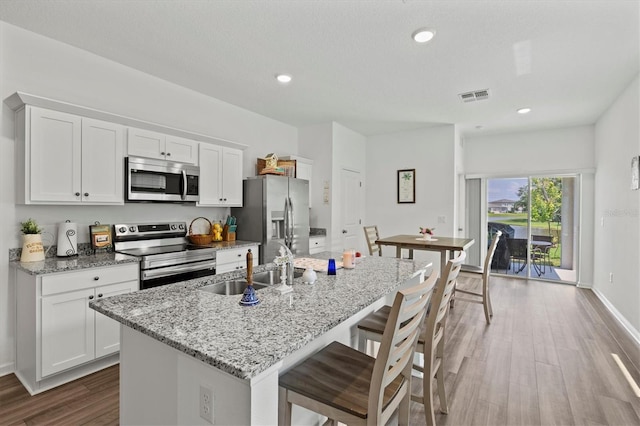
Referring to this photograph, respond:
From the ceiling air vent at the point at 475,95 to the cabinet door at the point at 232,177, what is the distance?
2.91m

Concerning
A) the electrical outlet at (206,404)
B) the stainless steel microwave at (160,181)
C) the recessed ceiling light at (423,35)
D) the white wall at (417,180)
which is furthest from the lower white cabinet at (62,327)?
the white wall at (417,180)

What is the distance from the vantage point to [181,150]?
3453 millimetres

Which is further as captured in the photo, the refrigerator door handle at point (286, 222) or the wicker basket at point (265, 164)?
the wicker basket at point (265, 164)

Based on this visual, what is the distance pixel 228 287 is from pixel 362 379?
3.28 ft

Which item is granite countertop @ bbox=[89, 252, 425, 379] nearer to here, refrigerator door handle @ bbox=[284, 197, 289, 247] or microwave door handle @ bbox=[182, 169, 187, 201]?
microwave door handle @ bbox=[182, 169, 187, 201]

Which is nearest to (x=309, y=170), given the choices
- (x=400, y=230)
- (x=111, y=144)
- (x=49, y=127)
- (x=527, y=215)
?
(x=400, y=230)

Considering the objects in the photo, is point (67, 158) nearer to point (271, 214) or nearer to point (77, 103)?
point (77, 103)

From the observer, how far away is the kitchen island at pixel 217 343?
102 centimetres

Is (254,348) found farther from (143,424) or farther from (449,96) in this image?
(449,96)

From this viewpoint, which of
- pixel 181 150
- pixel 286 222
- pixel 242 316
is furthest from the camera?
pixel 286 222

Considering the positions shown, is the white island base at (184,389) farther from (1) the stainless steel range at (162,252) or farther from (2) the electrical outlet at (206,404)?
(1) the stainless steel range at (162,252)

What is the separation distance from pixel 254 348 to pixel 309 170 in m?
4.32

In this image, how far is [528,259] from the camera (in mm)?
5906

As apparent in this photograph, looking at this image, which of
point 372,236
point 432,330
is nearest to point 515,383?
point 432,330
